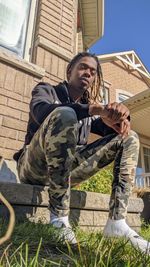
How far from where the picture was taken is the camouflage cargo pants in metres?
1.43

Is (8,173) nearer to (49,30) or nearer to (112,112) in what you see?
(112,112)

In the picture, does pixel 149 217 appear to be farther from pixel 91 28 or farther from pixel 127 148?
pixel 91 28

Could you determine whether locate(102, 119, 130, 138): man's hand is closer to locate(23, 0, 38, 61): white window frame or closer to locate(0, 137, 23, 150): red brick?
locate(0, 137, 23, 150): red brick

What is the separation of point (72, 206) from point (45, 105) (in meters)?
0.67

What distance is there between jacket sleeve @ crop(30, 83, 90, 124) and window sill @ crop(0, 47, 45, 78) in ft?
5.50

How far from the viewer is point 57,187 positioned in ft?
4.65

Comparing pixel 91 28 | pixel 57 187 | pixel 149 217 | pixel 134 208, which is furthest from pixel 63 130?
pixel 91 28

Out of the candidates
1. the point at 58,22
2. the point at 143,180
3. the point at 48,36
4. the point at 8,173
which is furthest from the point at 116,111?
the point at 143,180

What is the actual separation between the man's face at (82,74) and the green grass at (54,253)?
46.6 inches

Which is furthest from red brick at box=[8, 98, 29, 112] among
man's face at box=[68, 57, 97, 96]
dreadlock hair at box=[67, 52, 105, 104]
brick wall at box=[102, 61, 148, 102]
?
brick wall at box=[102, 61, 148, 102]

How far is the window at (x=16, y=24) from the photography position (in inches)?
147

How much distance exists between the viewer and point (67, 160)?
1.45 meters

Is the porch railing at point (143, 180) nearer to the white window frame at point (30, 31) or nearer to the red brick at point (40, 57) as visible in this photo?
the red brick at point (40, 57)

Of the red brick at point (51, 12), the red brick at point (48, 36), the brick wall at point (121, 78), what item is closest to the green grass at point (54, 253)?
the red brick at point (48, 36)
